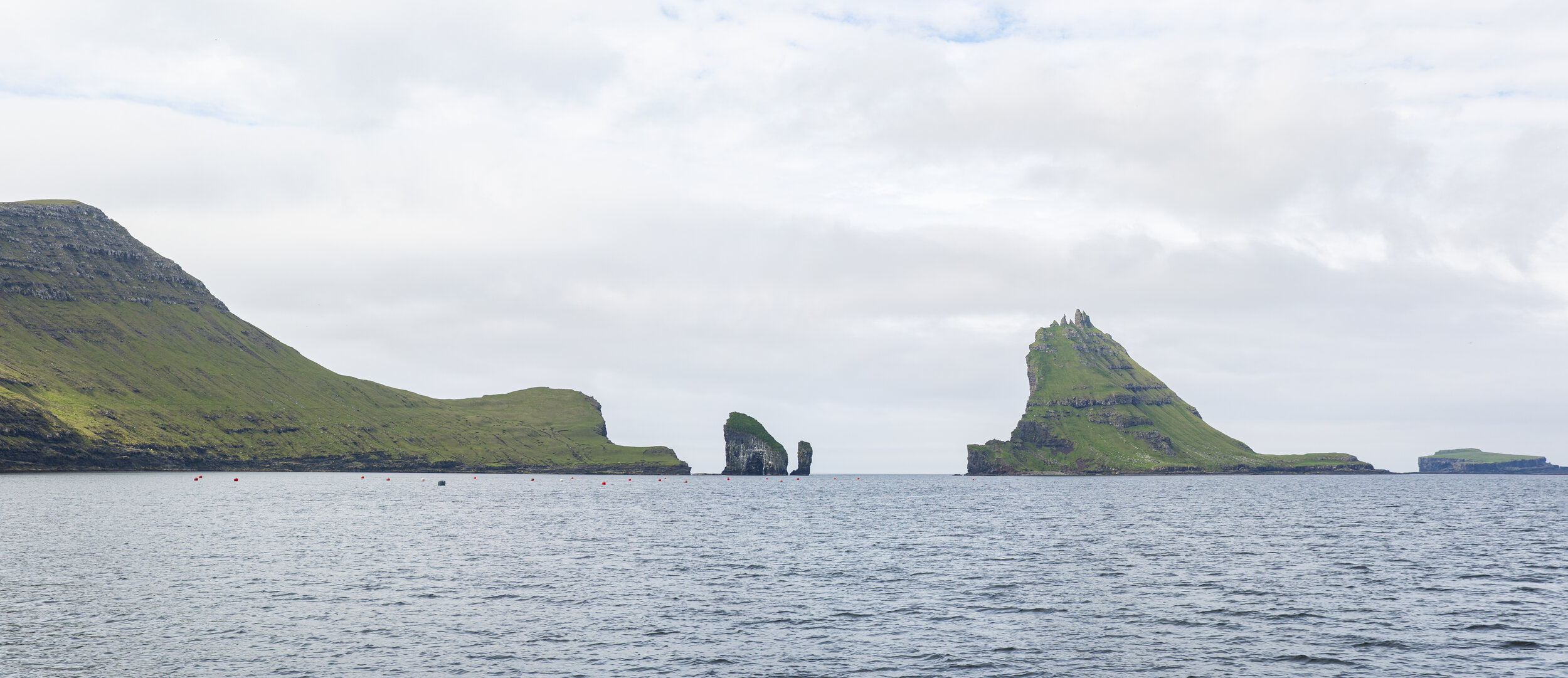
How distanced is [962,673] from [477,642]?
911 inches

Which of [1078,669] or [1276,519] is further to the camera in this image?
[1276,519]

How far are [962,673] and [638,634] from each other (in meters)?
17.0

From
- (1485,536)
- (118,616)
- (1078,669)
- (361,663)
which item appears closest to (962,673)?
(1078,669)

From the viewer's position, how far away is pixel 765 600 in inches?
2381

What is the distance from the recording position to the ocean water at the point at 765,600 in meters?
43.0

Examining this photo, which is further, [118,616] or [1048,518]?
[1048,518]

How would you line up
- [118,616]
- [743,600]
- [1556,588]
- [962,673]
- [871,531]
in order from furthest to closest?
[871,531] → [1556,588] → [743,600] → [118,616] → [962,673]

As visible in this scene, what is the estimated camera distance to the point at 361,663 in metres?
41.6

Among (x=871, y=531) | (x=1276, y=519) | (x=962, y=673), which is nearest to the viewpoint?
(x=962, y=673)

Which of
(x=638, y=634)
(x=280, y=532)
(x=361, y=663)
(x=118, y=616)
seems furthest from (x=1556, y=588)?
(x=280, y=532)

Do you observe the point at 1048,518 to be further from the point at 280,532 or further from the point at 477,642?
the point at 477,642

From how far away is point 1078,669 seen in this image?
42250mm

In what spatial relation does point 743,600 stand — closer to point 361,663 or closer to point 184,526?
point 361,663

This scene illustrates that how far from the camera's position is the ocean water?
141ft
